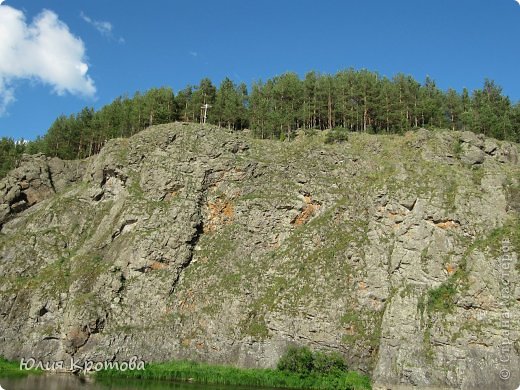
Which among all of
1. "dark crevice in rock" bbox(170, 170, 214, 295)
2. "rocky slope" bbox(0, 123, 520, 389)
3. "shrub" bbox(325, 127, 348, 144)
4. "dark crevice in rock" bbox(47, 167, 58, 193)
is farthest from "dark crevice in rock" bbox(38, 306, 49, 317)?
"shrub" bbox(325, 127, 348, 144)

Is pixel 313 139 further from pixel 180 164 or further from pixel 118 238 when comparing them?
pixel 118 238

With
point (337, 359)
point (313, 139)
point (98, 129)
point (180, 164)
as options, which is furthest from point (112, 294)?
point (98, 129)

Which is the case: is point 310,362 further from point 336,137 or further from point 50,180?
point 50,180

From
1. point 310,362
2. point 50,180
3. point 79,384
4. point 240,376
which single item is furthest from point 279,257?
point 50,180

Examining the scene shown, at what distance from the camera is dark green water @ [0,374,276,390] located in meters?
36.2

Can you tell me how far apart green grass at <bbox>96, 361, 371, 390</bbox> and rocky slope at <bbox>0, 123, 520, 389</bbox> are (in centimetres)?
142

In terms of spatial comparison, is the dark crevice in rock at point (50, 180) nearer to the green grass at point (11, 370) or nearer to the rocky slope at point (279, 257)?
the rocky slope at point (279, 257)

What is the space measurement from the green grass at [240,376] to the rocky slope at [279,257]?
142cm

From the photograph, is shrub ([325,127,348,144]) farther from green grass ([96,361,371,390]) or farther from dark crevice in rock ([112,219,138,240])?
green grass ([96,361,371,390])

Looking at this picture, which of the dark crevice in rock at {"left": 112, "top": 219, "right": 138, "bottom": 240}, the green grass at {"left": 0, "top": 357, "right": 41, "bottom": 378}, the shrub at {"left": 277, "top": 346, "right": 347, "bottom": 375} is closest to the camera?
the shrub at {"left": 277, "top": 346, "right": 347, "bottom": 375}

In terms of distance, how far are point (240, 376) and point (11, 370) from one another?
22.6 m

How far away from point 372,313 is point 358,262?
18.6 feet

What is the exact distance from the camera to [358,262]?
164 feet

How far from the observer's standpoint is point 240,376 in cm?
4375
